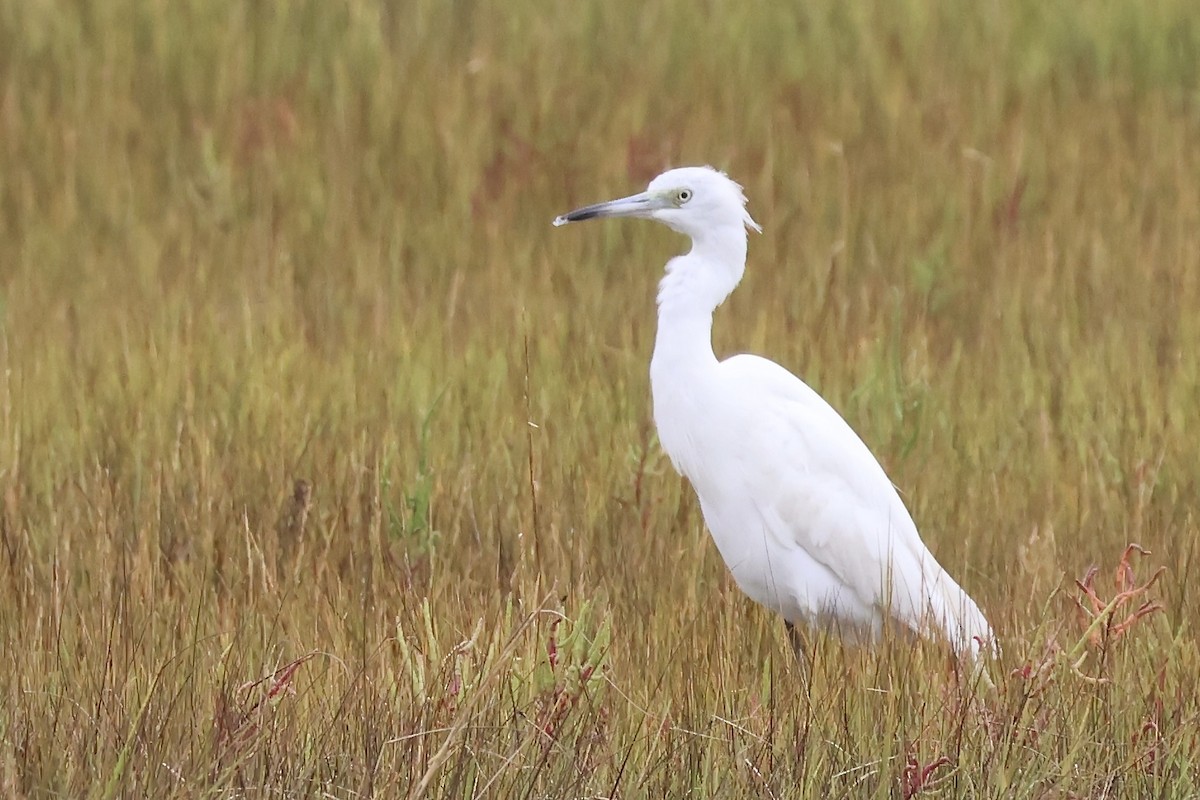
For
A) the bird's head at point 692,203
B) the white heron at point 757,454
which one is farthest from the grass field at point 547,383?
the bird's head at point 692,203

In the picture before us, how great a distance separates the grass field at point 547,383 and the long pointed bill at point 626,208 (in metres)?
0.65

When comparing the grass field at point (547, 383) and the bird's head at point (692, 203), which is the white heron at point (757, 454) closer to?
the bird's head at point (692, 203)

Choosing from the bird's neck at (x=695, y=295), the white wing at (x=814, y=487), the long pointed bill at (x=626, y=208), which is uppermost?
the long pointed bill at (x=626, y=208)

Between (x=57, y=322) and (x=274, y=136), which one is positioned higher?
(x=274, y=136)

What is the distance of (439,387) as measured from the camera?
4.71 meters

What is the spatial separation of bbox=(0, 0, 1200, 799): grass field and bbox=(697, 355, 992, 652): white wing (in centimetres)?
22

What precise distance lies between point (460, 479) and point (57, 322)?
66.6 inches

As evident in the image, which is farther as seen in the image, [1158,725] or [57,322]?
[57,322]

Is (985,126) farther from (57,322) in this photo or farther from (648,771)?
(648,771)

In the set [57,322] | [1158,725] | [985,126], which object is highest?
[985,126]

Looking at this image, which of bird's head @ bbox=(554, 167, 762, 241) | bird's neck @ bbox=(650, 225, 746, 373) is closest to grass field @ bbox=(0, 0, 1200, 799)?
bird's neck @ bbox=(650, 225, 746, 373)

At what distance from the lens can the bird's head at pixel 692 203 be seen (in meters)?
3.71

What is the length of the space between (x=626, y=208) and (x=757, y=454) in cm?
57

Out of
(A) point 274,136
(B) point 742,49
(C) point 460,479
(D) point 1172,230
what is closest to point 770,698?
(C) point 460,479
